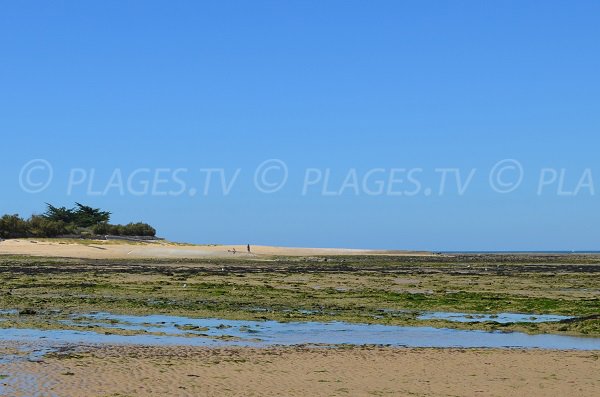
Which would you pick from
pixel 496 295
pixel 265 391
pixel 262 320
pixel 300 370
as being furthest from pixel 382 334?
pixel 496 295

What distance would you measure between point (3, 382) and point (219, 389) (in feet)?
12.7

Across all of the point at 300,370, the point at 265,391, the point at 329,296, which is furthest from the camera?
the point at 329,296

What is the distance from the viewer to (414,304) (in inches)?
1162

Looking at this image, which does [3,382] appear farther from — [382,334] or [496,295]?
[496,295]

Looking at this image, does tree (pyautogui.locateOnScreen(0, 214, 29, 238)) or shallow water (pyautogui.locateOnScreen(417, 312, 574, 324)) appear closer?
shallow water (pyautogui.locateOnScreen(417, 312, 574, 324))

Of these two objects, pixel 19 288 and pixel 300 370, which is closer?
pixel 300 370

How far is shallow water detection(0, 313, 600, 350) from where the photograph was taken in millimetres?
19312

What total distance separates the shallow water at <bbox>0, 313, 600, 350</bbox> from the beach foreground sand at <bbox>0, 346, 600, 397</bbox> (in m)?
1.23

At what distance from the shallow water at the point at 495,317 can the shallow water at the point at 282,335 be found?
8.72 feet

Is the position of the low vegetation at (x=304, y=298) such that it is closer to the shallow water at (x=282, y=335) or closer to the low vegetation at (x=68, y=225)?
the shallow water at (x=282, y=335)

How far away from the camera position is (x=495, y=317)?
1008 inches

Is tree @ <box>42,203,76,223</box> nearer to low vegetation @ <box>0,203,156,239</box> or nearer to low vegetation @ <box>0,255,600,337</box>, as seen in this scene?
low vegetation @ <box>0,203,156,239</box>

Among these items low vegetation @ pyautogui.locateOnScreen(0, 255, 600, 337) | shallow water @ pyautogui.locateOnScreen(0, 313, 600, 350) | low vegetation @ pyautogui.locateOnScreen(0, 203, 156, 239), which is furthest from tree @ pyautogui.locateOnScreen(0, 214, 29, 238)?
shallow water @ pyautogui.locateOnScreen(0, 313, 600, 350)

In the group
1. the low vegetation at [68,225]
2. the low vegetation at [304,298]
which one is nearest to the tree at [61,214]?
the low vegetation at [68,225]
